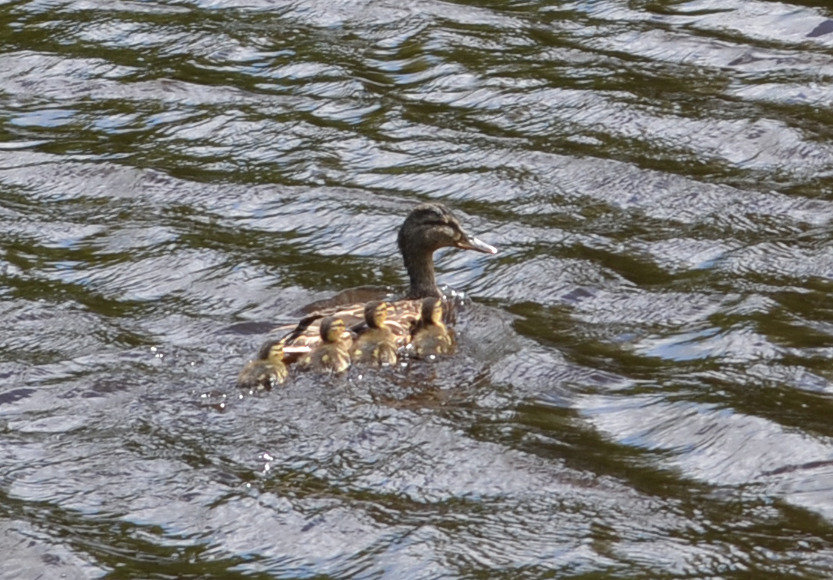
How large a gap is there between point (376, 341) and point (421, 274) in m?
0.92

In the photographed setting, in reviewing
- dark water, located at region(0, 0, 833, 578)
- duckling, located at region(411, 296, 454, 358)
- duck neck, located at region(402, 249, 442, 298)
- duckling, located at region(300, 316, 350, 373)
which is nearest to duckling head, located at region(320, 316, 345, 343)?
duckling, located at region(300, 316, 350, 373)

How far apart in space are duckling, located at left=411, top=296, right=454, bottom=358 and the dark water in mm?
110

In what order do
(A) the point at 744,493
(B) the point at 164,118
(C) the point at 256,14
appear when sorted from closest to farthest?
(A) the point at 744,493 → (B) the point at 164,118 → (C) the point at 256,14

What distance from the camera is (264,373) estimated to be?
6992 millimetres

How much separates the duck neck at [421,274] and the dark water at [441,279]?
21 cm

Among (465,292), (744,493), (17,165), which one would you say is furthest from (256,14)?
(744,493)

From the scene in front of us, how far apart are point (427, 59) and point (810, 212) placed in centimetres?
327

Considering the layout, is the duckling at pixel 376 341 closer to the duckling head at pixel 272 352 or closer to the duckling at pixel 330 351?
the duckling at pixel 330 351

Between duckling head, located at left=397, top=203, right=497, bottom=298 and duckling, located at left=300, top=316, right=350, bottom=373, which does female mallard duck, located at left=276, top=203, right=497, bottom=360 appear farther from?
duckling, located at left=300, top=316, right=350, bottom=373

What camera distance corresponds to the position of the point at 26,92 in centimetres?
1118

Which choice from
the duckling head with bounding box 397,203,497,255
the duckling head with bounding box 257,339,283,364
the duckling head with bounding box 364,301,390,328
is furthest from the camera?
the duckling head with bounding box 397,203,497,255

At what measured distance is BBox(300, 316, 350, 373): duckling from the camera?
723 centimetres

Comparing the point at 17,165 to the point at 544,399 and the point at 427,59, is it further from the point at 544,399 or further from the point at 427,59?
the point at 544,399

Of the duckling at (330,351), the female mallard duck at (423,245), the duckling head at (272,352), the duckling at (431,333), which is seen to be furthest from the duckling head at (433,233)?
the duckling head at (272,352)
